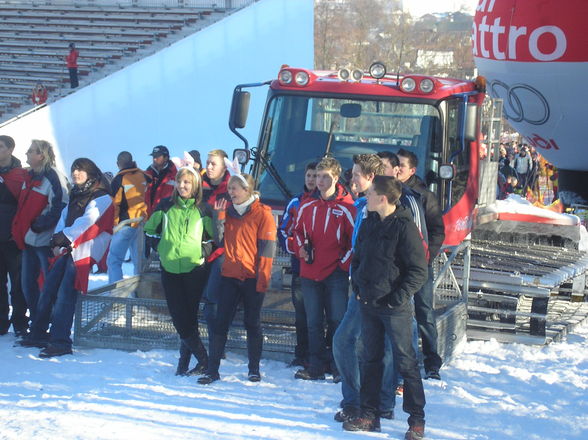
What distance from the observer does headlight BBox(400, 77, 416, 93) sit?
886 cm

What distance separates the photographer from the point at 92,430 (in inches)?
217

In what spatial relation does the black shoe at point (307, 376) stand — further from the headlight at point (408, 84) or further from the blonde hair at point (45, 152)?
the headlight at point (408, 84)

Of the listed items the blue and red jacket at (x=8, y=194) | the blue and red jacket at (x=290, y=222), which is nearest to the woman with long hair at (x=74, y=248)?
the blue and red jacket at (x=8, y=194)

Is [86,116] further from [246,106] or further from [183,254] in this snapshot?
[183,254]

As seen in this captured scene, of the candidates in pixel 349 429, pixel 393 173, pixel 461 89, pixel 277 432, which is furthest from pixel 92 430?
pixel 461 89

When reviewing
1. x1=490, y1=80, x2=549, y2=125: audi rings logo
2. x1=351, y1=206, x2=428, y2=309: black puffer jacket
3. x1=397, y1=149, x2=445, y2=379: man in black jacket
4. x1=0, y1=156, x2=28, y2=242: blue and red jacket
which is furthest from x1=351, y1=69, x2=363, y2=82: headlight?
x1=490, y1=80, x2=549, y2=125: audi rings logo

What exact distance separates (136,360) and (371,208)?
286cm

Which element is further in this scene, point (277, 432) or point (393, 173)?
point (393, 173)

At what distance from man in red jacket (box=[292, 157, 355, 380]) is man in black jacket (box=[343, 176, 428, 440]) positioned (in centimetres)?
95

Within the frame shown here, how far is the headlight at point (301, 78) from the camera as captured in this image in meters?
9.07

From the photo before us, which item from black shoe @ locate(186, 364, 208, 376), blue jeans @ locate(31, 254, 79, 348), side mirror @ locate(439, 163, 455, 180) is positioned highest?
side mirror @ locate(439, 163, 455, 180)

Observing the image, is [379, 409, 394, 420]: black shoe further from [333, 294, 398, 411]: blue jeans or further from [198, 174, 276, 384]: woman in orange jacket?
[198, 174, 276, 384]: woman in orange jacket

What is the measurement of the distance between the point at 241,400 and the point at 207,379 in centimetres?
50

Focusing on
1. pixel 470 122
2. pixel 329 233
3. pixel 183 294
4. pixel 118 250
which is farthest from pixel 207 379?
pixel 470 122
